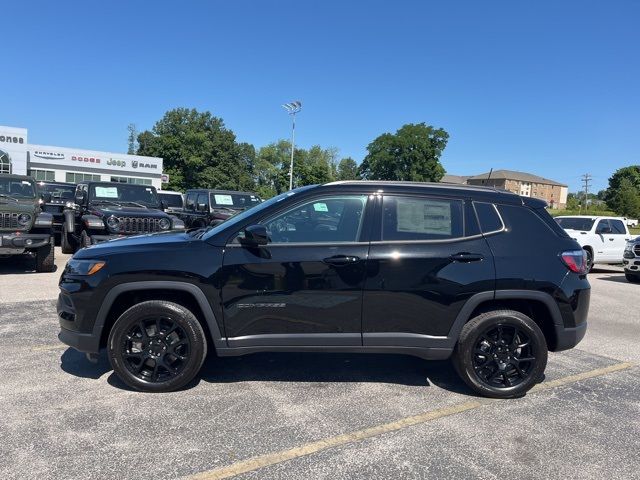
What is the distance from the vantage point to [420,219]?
4129 millimetres

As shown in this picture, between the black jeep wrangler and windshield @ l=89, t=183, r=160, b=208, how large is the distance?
1337mm

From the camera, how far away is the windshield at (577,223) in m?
15.5

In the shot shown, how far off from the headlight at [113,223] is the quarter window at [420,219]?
7409 mm

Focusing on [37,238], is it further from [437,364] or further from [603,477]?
[603,477]

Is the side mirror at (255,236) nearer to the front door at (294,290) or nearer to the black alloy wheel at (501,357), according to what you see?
the front door at (294,290)

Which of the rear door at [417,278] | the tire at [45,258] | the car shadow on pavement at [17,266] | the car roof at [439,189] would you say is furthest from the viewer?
the car shadow on pavement at [17,266]

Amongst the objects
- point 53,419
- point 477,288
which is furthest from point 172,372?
point 477,288

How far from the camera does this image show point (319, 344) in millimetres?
3971

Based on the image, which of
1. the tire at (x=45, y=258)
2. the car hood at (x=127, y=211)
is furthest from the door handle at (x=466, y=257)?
the tire at (x=45, y=258)

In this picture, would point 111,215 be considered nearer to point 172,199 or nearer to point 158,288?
point 158,288

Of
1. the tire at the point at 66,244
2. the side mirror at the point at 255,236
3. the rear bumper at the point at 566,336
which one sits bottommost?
the rear bumper at the point at 566,336

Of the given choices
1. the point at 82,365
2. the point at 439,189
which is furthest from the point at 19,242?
the point at 439,189

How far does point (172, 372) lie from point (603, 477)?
10.3 feet

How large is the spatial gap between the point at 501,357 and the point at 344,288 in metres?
1.51
